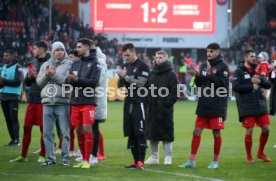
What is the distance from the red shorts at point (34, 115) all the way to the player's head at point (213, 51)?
3137 millimetres

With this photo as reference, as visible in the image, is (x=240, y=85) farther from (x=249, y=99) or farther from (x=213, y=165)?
(x=213, y=165)

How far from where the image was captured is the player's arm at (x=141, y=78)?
14531mm

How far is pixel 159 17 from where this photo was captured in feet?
134

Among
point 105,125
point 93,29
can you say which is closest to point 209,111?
point 105,125

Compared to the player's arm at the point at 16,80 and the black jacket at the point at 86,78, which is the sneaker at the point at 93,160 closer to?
the black jacket at the point at 86,78

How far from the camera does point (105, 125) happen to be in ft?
81.4

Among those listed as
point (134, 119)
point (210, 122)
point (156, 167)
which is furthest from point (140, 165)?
point (210, 122)

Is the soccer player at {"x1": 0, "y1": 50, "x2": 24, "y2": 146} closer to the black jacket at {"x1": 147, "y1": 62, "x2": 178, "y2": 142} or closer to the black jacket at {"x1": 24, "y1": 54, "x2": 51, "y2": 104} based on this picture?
the black jacket at {"x1": 24, "y1": 54, "x2": 51, "y2": 104}

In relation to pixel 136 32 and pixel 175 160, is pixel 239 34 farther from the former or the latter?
pixel 175 160

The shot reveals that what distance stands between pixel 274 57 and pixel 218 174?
15.2ft

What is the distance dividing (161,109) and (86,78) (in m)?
1.75

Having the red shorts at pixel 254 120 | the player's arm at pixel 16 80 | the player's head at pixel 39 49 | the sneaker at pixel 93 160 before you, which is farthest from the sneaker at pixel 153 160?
the player's arm at pixel 16 80

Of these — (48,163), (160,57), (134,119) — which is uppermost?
(160,57)

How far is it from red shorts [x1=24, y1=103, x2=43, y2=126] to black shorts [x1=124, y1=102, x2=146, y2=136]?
1.75 meters
